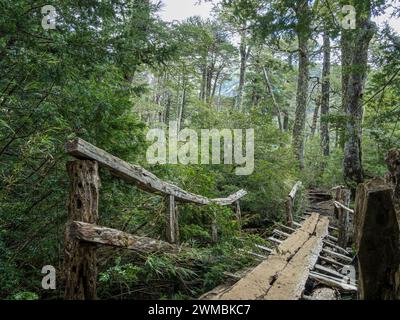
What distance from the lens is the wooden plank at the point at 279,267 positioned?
3.59 metres

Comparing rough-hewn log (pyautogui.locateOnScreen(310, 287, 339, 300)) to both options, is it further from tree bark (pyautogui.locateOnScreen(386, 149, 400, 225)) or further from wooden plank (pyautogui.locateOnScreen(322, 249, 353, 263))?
wooden plank (pyautogui.locateOnScreen(322, 249, 353, 263))

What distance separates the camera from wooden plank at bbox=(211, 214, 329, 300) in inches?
141

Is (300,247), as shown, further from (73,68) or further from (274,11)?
(73,68)

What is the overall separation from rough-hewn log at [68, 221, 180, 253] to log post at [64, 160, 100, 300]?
0.08m

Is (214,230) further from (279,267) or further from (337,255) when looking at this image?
(337,255)

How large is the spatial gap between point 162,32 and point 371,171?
9.66 meters

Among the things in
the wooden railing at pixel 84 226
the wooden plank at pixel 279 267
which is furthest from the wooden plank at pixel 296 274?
the wooden railing at pixel 84 226

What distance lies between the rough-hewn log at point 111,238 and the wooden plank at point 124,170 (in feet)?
2.24

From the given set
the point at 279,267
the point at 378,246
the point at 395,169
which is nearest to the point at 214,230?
the point at 279,267

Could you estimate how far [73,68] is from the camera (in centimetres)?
486

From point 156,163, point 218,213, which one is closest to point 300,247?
point 218,213

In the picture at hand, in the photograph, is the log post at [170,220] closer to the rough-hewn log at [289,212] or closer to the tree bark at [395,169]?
the tree bark at [395,169]

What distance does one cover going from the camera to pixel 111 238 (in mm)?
3424

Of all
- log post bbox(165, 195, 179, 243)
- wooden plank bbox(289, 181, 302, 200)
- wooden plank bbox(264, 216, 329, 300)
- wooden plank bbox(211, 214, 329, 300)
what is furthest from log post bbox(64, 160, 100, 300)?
wooden plank bbox(289, 181, 302, 200)
